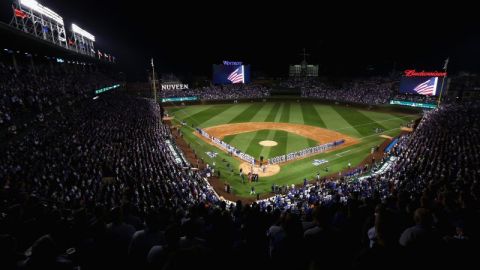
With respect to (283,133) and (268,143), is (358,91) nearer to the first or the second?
(283,133)

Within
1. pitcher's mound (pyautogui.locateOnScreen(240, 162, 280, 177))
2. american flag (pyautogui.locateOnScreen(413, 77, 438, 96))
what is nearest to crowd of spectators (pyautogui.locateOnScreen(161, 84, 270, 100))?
american flag (pyautogui.locateOnScreen(413, 77, 438, 96))

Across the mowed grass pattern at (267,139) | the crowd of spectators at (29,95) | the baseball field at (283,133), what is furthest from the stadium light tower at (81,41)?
the mowed grass pattern at (267,139)

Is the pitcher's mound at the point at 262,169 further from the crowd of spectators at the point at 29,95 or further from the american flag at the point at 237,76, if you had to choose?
the american flag at the point at 237,76

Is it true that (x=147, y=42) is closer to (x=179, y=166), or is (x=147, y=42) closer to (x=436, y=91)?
(x=179, y=166)

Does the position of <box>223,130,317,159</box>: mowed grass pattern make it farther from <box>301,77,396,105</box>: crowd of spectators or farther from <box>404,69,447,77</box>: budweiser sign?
<box>404,69,447,77</box>: budweiser sign

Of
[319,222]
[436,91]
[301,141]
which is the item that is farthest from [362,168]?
[436,91]

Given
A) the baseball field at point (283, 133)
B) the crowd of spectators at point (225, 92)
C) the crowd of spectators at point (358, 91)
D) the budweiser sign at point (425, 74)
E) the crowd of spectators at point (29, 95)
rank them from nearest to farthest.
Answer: the crowd of spectators at point (29, 95) < the baseball field at point (283, 133) < the budweiser sign at point (425, 74) < the crowd of spectators at point (358, 91) < the crowd of spectators at point (225, 92)

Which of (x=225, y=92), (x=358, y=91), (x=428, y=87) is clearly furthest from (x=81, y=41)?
(x=428, y=87)
